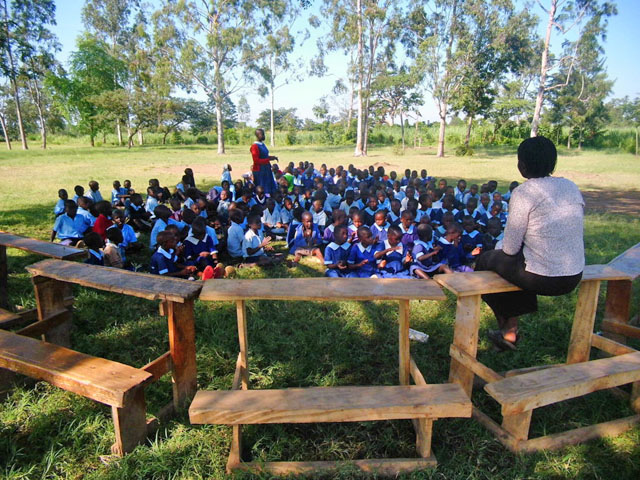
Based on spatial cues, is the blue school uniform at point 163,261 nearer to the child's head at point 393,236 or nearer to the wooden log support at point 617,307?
the child's head at point 393,236

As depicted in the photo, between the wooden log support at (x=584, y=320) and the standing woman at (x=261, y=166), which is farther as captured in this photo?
the standing woman at (x=261, y=166)

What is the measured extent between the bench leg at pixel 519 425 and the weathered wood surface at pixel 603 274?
86 cm

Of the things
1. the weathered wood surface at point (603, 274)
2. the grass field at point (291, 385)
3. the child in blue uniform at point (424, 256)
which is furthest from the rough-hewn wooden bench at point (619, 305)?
the child in blue uniform at point (424, 256)

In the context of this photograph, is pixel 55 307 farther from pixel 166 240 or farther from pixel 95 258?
pixel 95 258

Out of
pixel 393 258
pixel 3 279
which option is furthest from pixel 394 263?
pixel 3 279

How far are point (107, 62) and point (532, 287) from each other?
3646cm

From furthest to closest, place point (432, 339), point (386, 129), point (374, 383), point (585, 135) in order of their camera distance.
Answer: point (386, 129) < point (585, 135) < point (432, 339) < point (374, 383)

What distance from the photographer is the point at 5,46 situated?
6.36 metres

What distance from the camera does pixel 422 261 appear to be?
4.72 m

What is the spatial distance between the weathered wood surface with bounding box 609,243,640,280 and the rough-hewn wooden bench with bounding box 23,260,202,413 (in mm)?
2650

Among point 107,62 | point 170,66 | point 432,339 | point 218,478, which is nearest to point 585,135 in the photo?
point 170,66

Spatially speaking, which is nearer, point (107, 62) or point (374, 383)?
point (374, 383)

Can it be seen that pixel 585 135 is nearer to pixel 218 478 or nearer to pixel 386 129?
pixel 386 129

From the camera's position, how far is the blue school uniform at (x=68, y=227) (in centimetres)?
532
